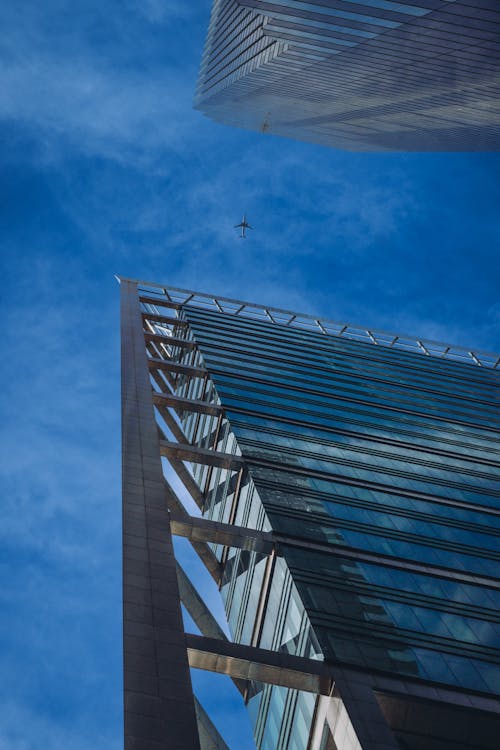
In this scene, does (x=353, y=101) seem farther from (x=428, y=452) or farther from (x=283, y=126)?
(x=428, y=452)

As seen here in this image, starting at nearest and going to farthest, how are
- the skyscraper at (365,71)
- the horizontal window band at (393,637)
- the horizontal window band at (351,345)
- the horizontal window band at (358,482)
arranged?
1. the horizontal window band at (393,637)
2. the horizontal window band at (358,482)
3. the skyscraper at (365,71)
4. the horizontal window band at (351,345)

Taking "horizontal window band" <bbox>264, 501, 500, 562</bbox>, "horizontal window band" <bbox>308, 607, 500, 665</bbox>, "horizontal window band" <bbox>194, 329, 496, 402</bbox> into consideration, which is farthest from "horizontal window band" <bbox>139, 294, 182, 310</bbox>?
"horizontal window band" <bbox>308, 607, 500, 665</bbox>

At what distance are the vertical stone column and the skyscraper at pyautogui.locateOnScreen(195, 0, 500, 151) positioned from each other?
26.5 m

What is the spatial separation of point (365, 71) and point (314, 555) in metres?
38.2

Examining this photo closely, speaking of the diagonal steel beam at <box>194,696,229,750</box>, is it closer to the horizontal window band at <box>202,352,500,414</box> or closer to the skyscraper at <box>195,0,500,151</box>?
the horizontal window band at <box>202,352,500,414</box>

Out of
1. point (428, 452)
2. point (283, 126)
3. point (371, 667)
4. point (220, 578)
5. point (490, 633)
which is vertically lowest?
point (371, 667)

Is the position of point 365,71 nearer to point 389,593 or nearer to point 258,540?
point 258,540

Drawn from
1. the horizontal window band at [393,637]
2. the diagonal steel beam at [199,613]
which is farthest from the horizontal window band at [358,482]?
the horizontal window band at [393,637]

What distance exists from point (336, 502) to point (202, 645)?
11403 millimetres

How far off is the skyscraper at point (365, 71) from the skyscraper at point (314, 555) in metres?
18.4

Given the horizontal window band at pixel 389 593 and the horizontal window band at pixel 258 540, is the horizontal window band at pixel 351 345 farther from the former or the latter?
the horizontal window band at pixel 389 593

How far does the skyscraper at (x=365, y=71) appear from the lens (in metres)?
41.7

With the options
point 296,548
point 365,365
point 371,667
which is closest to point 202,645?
point 371,667

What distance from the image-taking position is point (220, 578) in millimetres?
30266
